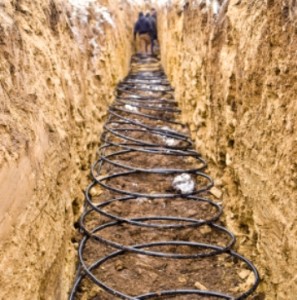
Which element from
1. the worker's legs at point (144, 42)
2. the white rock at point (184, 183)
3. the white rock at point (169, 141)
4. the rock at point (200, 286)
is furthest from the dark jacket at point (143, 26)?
the rock at point (200, 286)

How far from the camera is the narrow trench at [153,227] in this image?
2.29 m

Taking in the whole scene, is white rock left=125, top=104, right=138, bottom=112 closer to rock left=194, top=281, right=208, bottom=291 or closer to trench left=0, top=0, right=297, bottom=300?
trench left=0, top=0, right=297, bottom=300

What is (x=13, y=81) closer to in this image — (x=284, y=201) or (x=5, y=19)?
(x=5, y=19)

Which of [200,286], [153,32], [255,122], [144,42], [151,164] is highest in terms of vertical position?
[255,122]

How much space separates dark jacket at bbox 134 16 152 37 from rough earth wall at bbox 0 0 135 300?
18.7ft

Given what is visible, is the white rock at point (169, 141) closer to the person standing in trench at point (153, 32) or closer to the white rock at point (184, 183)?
the white rock at point (184, 183)

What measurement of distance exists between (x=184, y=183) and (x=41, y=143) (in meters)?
1.68

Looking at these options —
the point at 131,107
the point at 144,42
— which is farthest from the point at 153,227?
the point at 144,42

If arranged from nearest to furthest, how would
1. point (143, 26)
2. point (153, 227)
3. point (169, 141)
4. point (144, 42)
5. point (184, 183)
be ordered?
point (153, 227) < point (184, 183) < point (169, 141) < point (143, 26) < point (144, 42)

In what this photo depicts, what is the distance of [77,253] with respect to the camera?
2.56 meters

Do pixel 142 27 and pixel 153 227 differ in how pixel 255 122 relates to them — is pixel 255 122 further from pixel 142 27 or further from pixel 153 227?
pixel 142 27

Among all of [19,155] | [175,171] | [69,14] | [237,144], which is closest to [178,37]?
[69,14]

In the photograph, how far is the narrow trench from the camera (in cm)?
229

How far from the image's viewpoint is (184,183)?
3.35 meters
